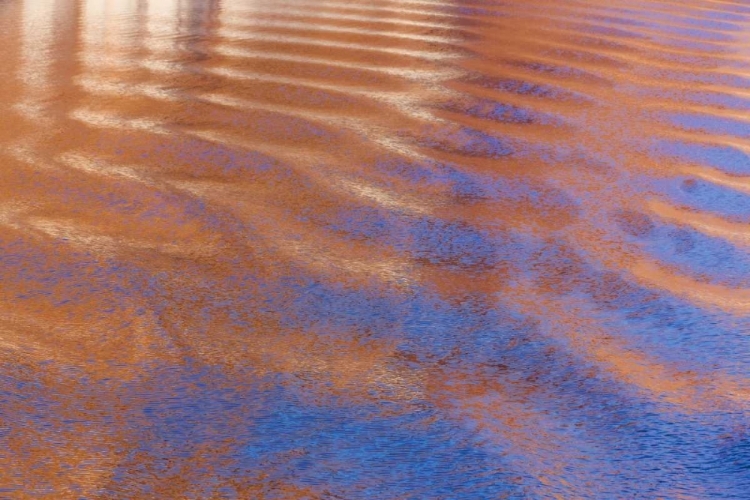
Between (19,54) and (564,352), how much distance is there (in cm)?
212

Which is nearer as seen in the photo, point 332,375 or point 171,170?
point 332,375

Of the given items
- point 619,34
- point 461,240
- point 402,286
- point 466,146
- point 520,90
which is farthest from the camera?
point 619,34

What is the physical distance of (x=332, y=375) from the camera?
1196mm

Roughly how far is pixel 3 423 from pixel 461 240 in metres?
0.83

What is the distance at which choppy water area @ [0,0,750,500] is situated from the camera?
3.38 feet

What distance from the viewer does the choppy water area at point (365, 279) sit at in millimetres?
1029

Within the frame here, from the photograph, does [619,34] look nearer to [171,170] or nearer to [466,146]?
[466,146]

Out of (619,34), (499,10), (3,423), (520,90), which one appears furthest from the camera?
(499,10)

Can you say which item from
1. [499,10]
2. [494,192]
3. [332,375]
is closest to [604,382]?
[332,375]

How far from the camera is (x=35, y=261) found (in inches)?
58.2

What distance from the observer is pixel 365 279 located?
58.4 inches

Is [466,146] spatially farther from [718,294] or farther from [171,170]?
[718,294]

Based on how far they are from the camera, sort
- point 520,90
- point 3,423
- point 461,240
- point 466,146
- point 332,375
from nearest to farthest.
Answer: point 3,423, point 332,375, point 461,240, point 466,146, point 520,90

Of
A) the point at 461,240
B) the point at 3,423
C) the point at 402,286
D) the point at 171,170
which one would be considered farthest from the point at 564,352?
the point at 171,170
